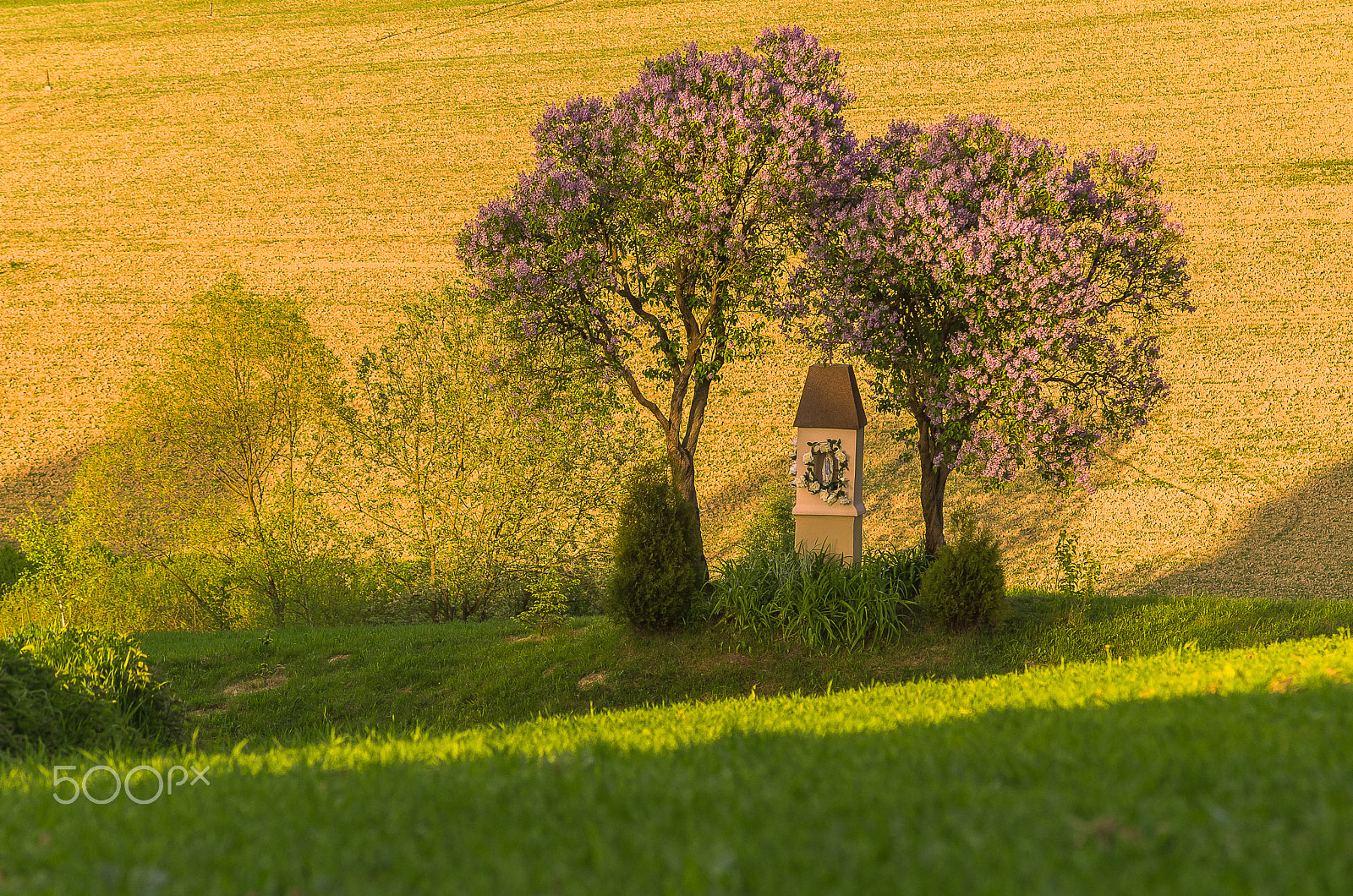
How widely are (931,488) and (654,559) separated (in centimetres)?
651

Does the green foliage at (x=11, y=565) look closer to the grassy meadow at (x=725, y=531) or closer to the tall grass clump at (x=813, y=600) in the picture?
the grassy meadow at (x=725, y=531)

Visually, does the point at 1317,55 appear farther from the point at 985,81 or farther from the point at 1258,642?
the point at 1258,642

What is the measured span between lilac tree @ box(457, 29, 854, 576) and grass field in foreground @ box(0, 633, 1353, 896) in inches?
385

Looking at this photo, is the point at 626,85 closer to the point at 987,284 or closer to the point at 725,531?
the point at 725,531

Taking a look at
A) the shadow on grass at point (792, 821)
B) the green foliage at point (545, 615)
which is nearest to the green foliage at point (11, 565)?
the green foliage at point (545, 615)

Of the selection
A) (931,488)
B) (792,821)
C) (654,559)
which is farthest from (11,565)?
(792,821)

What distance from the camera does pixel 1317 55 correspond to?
170 ft

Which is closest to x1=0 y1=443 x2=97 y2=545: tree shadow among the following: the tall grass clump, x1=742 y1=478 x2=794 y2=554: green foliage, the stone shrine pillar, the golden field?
the golden field

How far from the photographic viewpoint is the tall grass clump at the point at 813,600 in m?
14.7

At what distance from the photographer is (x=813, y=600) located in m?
14.9

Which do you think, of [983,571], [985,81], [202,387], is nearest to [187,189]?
[202,387]

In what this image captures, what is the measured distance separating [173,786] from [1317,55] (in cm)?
6497

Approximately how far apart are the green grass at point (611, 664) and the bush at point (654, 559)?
0.54 m

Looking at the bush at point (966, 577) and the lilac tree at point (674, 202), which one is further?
the lilac tree at point (674, 202)
